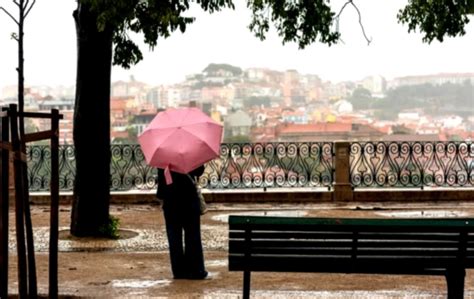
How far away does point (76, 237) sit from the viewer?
14.0 meters

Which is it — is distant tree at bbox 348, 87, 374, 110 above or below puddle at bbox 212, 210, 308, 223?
above

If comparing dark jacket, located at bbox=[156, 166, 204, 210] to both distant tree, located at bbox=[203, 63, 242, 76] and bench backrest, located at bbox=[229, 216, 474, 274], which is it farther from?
distant tree, located at bbox=[203, 63, 242, 76]

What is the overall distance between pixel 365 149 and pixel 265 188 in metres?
2.32

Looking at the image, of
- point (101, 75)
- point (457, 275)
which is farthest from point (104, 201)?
point (457, 275)

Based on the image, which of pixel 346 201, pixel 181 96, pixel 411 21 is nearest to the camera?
pixel 411 21

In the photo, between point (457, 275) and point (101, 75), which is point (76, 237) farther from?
point (457, 275)

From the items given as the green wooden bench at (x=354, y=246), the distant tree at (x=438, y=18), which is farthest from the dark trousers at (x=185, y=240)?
the distant tree at (x=438, y=18)

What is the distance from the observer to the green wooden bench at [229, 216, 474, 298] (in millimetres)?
7680

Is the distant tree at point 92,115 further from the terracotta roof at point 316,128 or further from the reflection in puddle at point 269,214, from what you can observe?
the terracotta roof at point 316,128

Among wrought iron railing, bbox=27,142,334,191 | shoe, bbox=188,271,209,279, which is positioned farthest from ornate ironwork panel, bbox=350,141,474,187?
shoe, bbox=188,271,209,279

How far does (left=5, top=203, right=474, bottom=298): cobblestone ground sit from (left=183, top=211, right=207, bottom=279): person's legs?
196 millimetres

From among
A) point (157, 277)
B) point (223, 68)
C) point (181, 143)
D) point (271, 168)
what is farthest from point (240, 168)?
point (181, 143)

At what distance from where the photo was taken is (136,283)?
979 cm

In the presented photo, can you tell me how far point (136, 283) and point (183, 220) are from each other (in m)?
0.83
